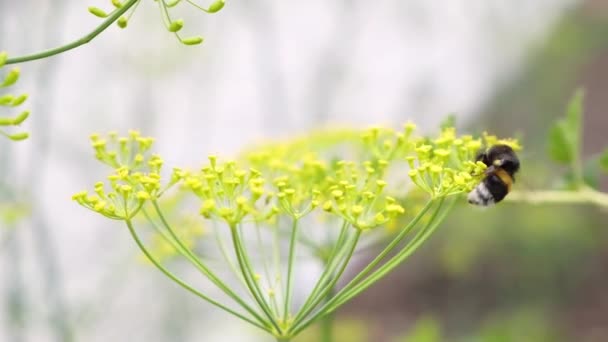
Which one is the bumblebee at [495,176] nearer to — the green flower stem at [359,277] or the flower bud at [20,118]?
the green flower stem at [359,277]

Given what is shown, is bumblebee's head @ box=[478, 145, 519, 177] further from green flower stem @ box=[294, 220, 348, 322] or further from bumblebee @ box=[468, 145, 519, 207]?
green flower stem @ box=[294, 220, 348, 322]

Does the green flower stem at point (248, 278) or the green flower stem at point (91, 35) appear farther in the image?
the green flower stem at point (248, 278)

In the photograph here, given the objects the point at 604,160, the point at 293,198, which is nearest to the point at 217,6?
the point at 293,198

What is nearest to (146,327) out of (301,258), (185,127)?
(185,127)

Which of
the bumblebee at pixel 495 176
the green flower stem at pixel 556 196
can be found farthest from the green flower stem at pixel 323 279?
the green flower stem at pixel 556 196

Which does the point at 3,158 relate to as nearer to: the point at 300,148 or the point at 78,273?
the point at 300,148

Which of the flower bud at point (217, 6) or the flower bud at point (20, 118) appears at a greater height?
the flower bud at point (217, 6)

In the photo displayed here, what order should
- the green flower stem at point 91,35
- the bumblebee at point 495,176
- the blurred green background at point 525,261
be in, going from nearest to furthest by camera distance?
1. the green flower stem at point 91,35
2. the bumblebee at point 495,176
3. the blurred green background at point 525,261

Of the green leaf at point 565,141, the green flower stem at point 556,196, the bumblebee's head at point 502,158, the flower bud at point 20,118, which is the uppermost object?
the green leaf at point 565,141
